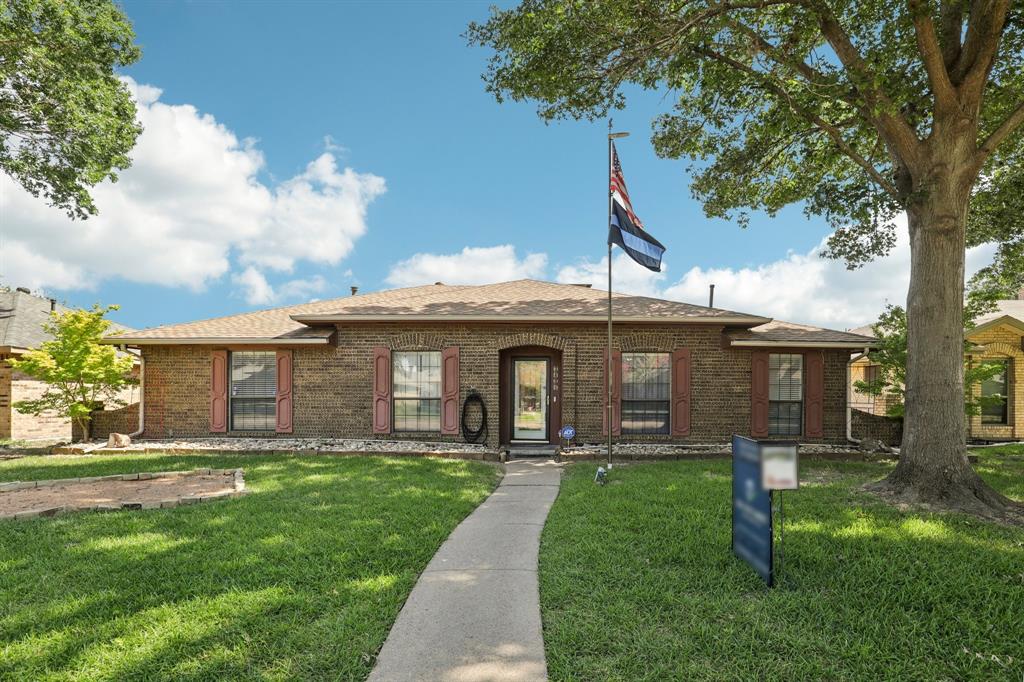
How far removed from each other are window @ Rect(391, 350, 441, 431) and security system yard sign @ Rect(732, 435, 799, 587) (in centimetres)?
819

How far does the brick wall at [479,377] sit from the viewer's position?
1127cm

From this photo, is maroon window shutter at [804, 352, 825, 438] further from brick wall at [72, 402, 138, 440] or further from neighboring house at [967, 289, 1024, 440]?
brick wall at [72, 402, 138, 440]

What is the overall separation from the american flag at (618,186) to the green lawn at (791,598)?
17.0 ft

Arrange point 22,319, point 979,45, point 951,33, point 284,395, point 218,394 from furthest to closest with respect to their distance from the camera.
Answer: point 22,319
point 218,394
point 284,395
point 951,33
point 979,45

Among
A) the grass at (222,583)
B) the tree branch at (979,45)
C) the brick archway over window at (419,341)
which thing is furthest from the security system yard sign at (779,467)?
the brick archway over window at (419,341)

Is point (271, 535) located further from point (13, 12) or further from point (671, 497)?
point (13, 12)

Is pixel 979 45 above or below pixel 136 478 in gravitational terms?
above

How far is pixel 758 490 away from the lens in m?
3.89

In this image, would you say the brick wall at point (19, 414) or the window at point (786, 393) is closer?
the window at point (786, 393)

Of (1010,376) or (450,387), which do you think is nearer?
(450,387)

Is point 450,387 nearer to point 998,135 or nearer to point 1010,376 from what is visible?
point 998,135

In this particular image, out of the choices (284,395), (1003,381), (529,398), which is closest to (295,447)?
(284,395)

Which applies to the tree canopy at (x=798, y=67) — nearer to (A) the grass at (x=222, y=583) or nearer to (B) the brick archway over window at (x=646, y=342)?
(B) the brick archway over window at (x=646, y=342)

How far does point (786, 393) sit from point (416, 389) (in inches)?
348
